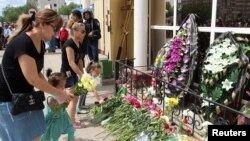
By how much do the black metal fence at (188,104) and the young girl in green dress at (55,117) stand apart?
4.14 ft

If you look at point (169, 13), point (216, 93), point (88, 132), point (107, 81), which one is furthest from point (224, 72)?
point (107, 81)

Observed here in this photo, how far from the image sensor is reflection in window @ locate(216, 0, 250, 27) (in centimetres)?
412

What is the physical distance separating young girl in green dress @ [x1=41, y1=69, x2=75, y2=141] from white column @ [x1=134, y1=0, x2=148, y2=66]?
8.42 ft

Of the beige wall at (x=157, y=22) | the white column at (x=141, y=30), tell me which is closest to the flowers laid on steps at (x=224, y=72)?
the white column at (x=141, y=30)

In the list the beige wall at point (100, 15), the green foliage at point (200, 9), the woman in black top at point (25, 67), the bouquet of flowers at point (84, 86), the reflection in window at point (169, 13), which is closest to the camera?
the woman in black top at point (25, 67)

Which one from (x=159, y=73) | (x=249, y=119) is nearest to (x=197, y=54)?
(x=159, y=73)

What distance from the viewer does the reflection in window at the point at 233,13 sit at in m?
4.12

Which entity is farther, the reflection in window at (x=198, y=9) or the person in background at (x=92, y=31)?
the person in background at (x=92, y=31)

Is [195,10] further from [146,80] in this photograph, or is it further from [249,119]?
[249,119]

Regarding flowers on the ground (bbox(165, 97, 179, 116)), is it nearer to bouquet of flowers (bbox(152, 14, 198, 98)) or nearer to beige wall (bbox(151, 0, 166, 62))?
bouquet of flowers (bbox(152, 14, 198, 98))

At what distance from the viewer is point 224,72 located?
12.3 ft

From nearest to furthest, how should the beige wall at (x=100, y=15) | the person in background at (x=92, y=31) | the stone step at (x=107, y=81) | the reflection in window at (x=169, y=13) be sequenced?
the reflection in window at (x=169, y=13) → the stone step at (x=107, y=81) → the person in background at (x=92, y=31) → the beige wall at (x=100, y=15)

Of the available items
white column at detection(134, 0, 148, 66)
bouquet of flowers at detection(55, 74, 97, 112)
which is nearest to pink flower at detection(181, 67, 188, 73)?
bouquet of flowers at detection(55, 74, 97, 112)

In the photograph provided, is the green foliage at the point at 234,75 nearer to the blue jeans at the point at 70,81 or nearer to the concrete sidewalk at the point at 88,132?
the concrete sidewalk at the point at 88,132
